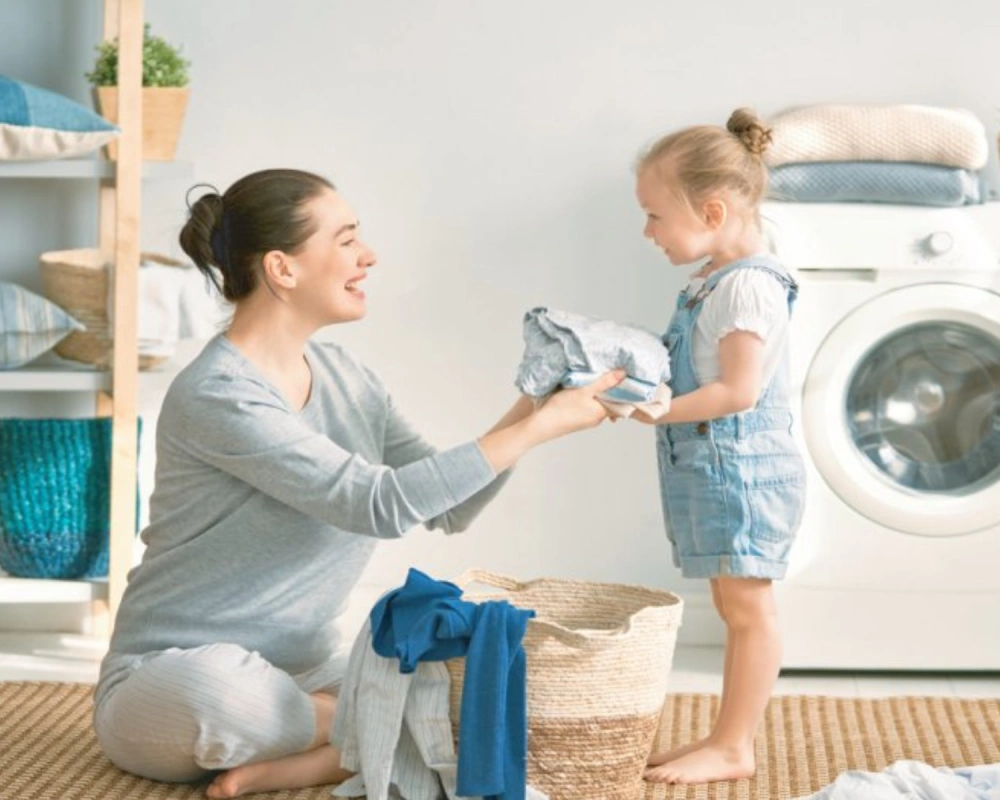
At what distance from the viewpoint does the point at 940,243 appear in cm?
297

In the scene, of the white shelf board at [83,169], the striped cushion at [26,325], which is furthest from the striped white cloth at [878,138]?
the striped cushion at [26,325]

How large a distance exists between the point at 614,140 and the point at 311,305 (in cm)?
112

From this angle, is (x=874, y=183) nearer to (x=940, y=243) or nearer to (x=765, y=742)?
(x=940, y=243)

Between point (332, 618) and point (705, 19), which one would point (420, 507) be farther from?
point (705, 19)

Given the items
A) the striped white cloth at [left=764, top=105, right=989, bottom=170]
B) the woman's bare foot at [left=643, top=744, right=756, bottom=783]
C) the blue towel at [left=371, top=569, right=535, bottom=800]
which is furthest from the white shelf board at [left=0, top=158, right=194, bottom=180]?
the woman's bare foot at [left=643, top=744, right=756, bottom=783]

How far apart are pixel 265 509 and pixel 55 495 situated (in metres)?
0.94

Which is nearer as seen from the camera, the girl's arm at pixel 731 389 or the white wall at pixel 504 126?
the girl's arm at pixel 731 389

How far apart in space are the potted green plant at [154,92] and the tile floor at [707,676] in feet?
2.92

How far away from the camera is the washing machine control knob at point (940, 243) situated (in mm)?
2969

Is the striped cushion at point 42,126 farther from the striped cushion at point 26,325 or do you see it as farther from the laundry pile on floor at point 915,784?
the laundry pile on floor at point 915,784

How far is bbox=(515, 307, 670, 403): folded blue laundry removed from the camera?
2.23m

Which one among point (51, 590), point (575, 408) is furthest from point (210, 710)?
point (51, 590)

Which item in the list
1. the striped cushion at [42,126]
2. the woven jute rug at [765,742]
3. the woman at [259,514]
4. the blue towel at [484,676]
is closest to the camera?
the blue towel at [484,676]

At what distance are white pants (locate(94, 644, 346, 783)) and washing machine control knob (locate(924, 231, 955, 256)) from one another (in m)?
1.31
